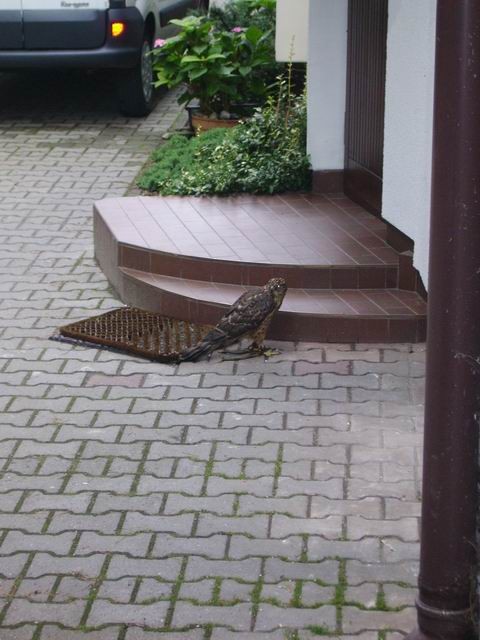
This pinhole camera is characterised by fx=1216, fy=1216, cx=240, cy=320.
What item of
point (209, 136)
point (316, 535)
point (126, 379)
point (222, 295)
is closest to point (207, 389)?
point (126, 379)

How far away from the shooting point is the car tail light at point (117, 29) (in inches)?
499

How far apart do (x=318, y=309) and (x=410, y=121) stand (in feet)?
4.28

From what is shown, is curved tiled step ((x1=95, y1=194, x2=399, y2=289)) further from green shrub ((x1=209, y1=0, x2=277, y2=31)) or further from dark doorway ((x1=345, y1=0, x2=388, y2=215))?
Answer: green shrub ((x1=209, y1=0, x2=277, y2=31))

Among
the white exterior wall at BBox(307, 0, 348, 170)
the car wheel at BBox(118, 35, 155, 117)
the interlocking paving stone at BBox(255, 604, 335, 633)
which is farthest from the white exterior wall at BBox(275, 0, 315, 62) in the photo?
the interlocking paving stone at BBox(255, 604, 335, 633)

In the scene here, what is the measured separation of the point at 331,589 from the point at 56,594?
1.09 meters

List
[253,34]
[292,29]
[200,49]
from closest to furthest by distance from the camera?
[292,29] < [200,49] < [253,34]

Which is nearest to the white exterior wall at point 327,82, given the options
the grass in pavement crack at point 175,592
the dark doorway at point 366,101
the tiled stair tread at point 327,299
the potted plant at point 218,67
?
the dark doorway at point 366,101

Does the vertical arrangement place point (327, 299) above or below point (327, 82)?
below

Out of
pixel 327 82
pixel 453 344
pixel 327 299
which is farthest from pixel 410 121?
pixel 453 344

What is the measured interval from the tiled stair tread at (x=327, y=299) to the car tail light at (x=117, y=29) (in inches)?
215

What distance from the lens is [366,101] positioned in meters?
8.97

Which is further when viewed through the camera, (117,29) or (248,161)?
(117,29)

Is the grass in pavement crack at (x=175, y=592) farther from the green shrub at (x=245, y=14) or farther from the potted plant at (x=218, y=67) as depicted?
the green shrub at (x=245, y=14)

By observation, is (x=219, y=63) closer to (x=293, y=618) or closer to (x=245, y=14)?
(x=245, y=14)
